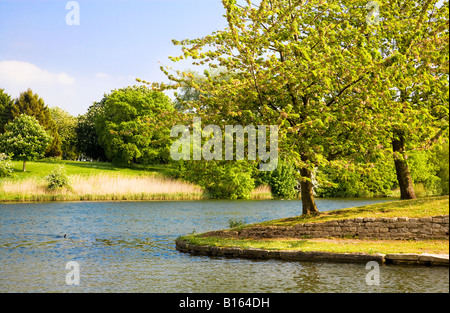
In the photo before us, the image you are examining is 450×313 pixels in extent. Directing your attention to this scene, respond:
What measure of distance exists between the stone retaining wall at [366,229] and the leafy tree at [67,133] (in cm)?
7320

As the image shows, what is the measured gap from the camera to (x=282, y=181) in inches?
2525

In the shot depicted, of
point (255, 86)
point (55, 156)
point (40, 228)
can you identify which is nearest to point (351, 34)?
point (255, 86)

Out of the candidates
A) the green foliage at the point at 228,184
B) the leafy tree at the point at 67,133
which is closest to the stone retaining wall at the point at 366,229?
the green foliage at the point at 228,184

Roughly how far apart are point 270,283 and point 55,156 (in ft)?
253

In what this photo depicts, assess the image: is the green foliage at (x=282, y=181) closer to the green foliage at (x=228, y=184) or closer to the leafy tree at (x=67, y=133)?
the green foliage at (x=228, y=184)

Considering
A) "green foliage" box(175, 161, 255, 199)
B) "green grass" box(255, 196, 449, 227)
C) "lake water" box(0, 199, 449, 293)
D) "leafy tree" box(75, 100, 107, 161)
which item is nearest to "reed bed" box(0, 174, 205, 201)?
"green foliage" box(175, 161, 255, 199)

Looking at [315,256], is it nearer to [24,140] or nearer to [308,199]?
[308,199]

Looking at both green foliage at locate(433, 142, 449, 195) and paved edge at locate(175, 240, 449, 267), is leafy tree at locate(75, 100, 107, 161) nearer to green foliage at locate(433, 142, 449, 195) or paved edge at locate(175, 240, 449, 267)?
green foliage at locate(433, 142, 449, 195)

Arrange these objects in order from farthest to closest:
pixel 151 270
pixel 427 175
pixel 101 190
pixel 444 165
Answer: pixel 427 175 < pixel 101 190 < pixel 444 165 < pixel 151 270

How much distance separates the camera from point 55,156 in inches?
3361

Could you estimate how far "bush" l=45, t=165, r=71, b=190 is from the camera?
Result: 5081cm

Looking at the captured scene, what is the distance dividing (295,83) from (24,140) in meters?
56.2

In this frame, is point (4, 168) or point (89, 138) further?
point (89, 138)

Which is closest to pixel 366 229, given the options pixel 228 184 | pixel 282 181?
pixel 228 184
